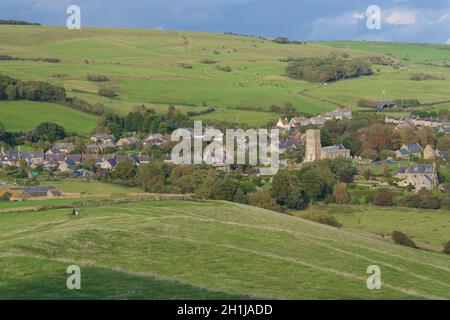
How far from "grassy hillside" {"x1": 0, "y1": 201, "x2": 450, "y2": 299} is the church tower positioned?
166 feet

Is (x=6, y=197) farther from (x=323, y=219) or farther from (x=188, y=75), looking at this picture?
(x=188, y=75)

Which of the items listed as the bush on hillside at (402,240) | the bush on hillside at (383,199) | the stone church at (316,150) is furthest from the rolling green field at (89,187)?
the stone church at (316,150)

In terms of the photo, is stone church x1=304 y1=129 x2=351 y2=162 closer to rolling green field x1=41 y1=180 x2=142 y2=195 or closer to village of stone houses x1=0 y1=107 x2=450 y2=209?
village of stone houses x1=0 y1=107 x2=450 y2=209

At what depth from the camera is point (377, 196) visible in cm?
6538

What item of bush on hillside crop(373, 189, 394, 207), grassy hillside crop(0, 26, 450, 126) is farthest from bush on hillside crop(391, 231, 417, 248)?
grassy hillside crop(0, 26, 450, 126)

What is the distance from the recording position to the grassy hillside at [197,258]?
2400 centimetres

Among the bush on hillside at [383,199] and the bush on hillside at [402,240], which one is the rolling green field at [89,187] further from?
the bush on hillside at [402,240]

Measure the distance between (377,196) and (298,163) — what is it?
26.7 metres

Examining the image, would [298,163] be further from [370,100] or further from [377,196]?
[370,100]

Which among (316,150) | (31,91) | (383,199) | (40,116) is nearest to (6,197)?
(383,199)

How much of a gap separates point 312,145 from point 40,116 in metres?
38.3

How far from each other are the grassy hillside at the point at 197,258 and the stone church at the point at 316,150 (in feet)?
166

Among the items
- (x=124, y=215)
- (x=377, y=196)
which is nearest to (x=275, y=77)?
(x=377, y=196)

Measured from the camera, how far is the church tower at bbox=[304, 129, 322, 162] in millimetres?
94688
